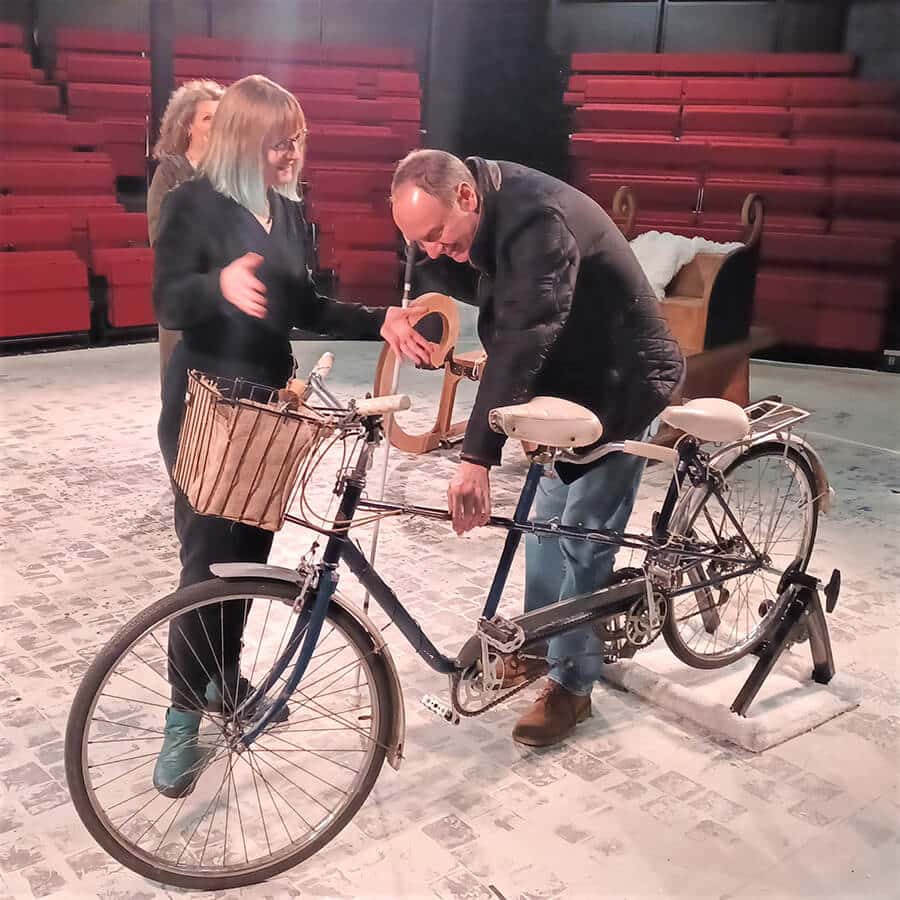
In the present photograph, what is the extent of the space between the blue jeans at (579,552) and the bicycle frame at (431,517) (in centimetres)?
9

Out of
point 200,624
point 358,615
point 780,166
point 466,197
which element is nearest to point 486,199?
point 466,197

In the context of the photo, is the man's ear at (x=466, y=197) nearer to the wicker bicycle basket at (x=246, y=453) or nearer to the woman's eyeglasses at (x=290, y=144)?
the woman's eyeglasses at (x=290, y=144)

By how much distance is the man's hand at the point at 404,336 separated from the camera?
91.9 inches

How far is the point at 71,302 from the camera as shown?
6605 millimetres

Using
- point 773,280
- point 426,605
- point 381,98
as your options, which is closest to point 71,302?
point 381,98

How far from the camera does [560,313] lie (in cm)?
222

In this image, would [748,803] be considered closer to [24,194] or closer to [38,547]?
[38,547]

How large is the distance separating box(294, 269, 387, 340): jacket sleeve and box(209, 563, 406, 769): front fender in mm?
561

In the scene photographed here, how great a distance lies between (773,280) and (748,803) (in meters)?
5.44

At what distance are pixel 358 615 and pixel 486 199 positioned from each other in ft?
2.90

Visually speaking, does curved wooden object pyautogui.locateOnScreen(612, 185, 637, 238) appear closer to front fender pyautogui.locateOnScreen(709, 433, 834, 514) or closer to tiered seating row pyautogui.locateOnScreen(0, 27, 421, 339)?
tiered seating row pyautogui.locateOnScreen(0, 27, 421, 339)

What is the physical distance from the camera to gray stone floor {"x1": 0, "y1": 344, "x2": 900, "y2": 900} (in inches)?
87.4

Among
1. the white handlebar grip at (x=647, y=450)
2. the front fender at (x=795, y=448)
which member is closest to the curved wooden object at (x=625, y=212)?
the front fender at (x=795, y=448)

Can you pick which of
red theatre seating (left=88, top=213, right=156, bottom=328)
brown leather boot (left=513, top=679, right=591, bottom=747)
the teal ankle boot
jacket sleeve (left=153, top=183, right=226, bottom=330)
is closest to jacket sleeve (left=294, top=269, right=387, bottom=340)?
jacket sleeve (left=153, top=183, right=226, bottom=330)
